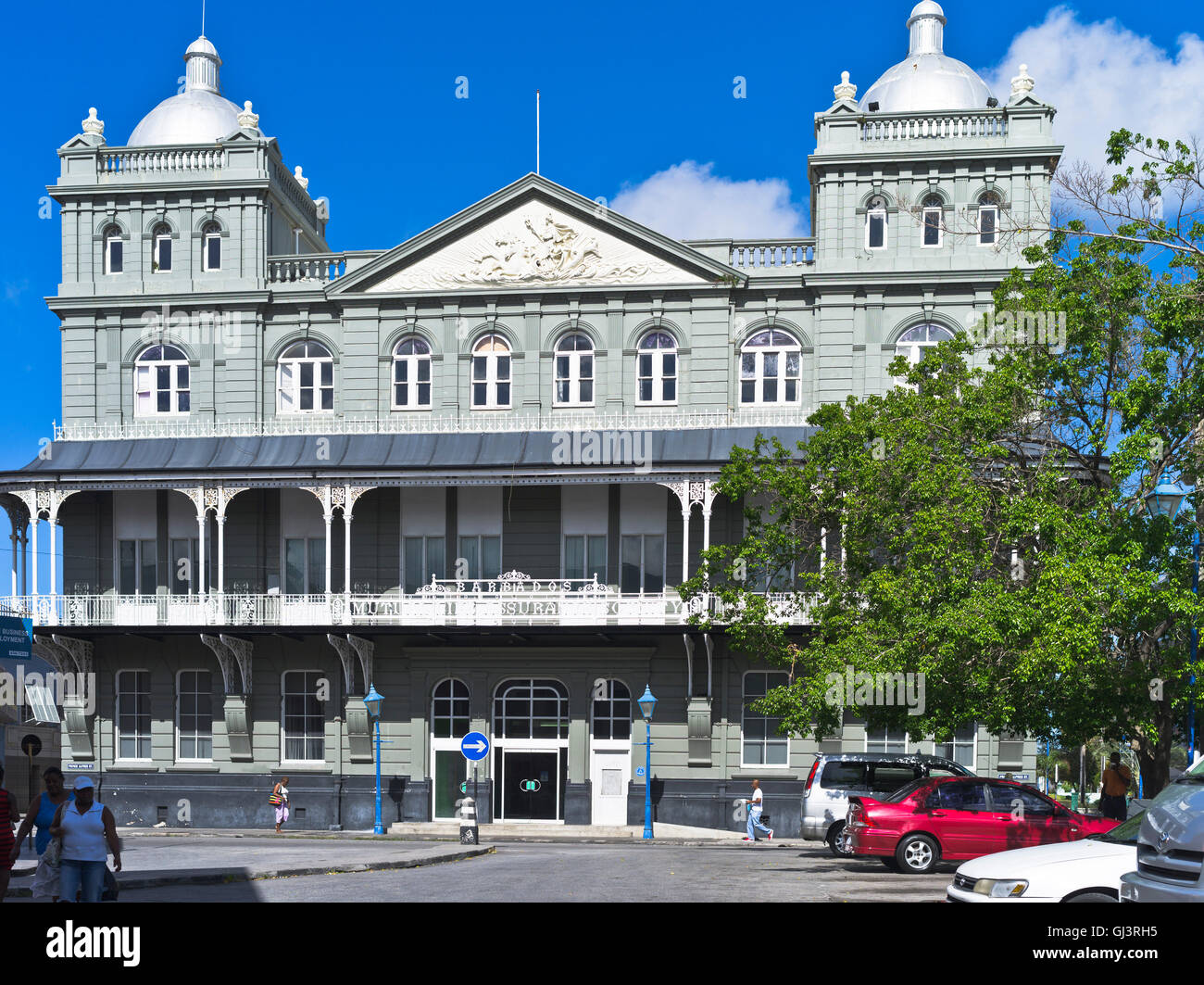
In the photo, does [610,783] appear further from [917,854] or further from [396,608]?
[917,854]

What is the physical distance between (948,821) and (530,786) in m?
15.4

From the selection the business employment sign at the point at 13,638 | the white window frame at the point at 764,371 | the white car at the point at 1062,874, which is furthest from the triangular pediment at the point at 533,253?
the white car at the point at 1062,874

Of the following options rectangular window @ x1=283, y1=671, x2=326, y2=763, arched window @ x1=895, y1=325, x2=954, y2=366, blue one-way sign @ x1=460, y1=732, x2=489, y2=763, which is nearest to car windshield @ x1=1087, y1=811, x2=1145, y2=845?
blue one-way sign @ x1=460, y1=732, x2=489, y2=763

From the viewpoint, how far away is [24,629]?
22.4 m

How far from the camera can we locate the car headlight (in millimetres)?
13344

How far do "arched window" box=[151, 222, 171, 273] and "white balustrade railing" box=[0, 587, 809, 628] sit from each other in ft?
29.7

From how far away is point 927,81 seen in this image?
120 feet

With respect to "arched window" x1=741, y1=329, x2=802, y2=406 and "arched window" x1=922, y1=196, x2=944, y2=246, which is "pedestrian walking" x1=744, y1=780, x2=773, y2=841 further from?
"arched window" x1=922, y1=196, x2=944, y2=246

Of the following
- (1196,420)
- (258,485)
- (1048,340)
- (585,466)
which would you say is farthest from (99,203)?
(1196,420)

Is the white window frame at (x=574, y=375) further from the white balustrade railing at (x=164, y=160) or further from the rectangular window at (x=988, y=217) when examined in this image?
the white balustrade railing at (x=164, y=160)

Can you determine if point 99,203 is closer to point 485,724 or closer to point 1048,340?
point 485,724

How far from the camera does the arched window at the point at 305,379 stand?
3681cm

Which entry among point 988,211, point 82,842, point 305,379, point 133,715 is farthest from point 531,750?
point 82,842

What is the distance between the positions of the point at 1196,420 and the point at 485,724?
1955cm
